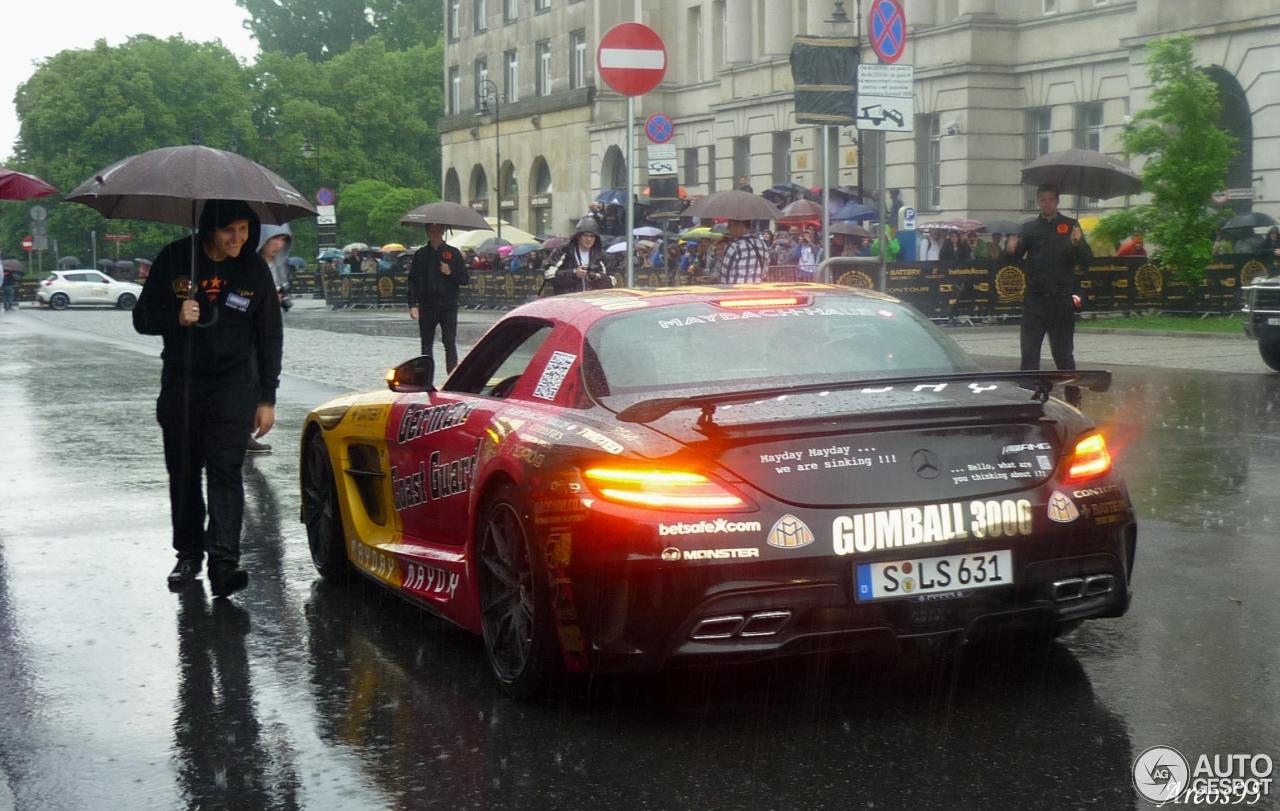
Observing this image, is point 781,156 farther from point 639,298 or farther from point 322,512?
point 639,298

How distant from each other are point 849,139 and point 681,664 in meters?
45.4

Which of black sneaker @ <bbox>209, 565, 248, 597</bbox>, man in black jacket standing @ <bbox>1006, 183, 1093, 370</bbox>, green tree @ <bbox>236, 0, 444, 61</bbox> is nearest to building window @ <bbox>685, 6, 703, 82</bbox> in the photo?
man in black jacket standing @ <bbox>1006, 183, 1093, 370</bbox>

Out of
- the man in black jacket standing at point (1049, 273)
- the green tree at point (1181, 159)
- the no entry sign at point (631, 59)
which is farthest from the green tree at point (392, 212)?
the no entry sign at point (631, 59)

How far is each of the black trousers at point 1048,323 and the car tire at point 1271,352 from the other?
5493 mm

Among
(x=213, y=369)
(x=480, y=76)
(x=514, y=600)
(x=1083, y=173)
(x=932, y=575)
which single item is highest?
(x=480, y=76)

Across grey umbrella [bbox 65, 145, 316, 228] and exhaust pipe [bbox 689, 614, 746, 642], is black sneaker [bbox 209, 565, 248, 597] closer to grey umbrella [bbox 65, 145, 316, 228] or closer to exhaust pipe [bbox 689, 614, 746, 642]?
grey umbrella [bbox 65, 145, 316, 228]

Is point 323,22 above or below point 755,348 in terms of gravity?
above

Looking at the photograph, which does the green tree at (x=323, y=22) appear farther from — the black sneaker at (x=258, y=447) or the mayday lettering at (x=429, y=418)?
the mayday lettering at (x=429, y=418)

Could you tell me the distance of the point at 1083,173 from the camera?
62.6 feet

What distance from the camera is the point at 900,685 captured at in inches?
230

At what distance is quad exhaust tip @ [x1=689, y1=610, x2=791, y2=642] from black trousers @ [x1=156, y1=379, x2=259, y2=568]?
320cm

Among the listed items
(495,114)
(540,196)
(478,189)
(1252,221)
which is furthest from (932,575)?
(478,189)

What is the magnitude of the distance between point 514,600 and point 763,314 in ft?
4.42

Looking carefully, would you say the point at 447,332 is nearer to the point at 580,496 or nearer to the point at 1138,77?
the point at 580,496
